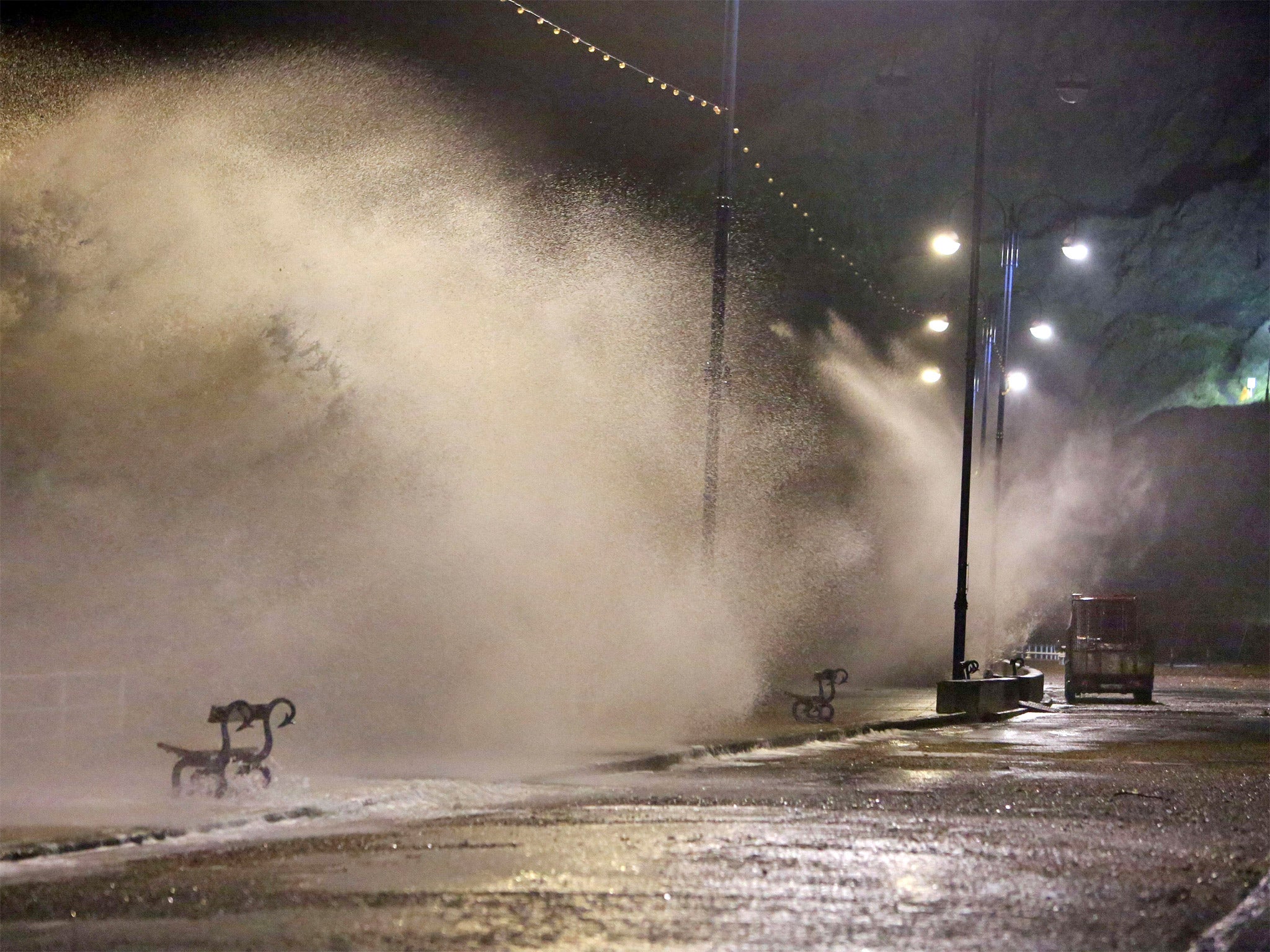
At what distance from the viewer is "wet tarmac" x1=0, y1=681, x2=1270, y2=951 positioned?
6.59 metres

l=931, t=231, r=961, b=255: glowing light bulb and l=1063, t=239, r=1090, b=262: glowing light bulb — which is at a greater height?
l=1063, t=239, r=1090, b=262: glowing light bulb

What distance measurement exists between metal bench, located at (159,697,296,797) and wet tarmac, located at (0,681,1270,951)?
153 centimetres

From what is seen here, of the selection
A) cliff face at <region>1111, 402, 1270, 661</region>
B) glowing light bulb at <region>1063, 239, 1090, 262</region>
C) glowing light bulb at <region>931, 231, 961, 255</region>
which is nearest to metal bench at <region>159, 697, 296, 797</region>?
glowing light bulb at <region>931, 231, 961, 255</region>

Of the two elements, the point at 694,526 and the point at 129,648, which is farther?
the point at 694,526

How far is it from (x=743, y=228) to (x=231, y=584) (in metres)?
21.3

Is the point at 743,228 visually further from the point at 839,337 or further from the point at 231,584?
the point at 231,584

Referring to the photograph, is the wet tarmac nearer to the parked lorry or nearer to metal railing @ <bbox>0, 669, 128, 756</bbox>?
metal railing @ <bbox>0, 669, 128, 756</bbox>

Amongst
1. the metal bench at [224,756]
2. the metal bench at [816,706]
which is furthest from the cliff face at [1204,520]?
the metal bench at [224,756]

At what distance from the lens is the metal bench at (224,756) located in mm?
10594

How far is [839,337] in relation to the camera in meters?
38.1

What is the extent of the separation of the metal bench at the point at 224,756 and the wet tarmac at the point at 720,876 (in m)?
1.53

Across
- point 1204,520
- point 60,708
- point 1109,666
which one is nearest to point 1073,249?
point 1109,666

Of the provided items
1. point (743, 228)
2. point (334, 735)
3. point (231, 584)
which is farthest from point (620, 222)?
point (334, 735)

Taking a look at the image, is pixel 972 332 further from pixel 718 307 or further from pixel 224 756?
pixel 224 756
